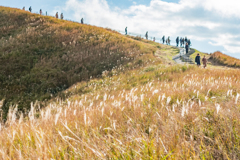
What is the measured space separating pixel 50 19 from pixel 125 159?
2996cm

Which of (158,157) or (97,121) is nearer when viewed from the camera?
(158,157)

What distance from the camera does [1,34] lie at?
74.7 feet

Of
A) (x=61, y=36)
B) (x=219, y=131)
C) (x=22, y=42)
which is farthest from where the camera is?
(x=61, y=36)

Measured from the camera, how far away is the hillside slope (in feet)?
41.8

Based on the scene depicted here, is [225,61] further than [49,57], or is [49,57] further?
[225,61]

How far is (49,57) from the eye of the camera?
58.7ft

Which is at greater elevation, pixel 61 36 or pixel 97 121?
pixel 61 36

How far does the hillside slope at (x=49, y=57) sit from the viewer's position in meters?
12.8

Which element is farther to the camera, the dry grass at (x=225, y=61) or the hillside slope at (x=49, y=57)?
the dry grass at (x=225, y=61)

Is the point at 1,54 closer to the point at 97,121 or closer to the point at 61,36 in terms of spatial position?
the point at 61,36

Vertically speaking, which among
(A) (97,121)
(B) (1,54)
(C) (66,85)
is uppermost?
(B) (1,54)

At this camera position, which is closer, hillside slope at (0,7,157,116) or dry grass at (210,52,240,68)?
hillside slope at (0,7,157,116)

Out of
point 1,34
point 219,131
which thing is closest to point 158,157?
point 219,131

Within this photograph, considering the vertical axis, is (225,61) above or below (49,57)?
above
